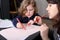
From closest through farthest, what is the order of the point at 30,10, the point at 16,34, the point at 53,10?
the point at 53,10
the point at 16,34
the point at 30,10

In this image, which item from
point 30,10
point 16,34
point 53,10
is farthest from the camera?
point 30,10

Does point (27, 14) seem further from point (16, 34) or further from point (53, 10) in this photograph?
point (53, 10)

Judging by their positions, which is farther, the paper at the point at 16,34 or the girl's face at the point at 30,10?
the girl's face at the point at 30,10

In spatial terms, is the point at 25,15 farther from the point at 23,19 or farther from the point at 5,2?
the point at 5,2

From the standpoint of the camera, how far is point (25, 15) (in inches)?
59.6

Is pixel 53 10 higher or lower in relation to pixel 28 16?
higher

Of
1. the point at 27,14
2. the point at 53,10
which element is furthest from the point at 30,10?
Result: the point at 53,10

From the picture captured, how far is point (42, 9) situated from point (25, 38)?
141 cm

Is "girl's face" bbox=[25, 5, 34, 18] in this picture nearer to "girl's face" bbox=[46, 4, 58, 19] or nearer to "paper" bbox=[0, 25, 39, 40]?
"paper" bbox=[0, 25, 39, 40]

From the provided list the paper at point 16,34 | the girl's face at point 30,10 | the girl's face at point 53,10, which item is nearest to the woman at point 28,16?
the girl's face at point 30,10

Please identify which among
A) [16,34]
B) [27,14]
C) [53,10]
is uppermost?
[53,10]

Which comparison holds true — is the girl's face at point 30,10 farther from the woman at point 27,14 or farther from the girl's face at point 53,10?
the girl's face at point 53,10

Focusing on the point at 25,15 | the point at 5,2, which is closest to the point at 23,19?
the point at 25,15

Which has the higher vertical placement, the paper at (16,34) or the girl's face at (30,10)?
the girl's face at (30,10)
